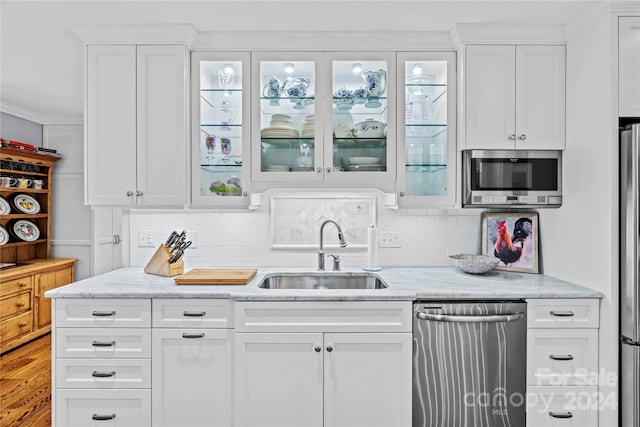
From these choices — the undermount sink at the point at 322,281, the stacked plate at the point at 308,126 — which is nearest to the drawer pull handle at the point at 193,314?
the undermount sink at the point at 322,281

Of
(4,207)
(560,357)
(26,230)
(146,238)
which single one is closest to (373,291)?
(560,357)

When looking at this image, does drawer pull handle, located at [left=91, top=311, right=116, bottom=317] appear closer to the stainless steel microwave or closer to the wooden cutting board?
the wooden cutting board

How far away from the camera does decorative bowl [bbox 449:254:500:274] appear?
250 centimetres

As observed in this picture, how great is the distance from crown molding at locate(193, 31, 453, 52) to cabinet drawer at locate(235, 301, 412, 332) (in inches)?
58.6

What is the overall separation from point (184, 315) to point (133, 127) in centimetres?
113

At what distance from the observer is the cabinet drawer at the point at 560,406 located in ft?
6.89

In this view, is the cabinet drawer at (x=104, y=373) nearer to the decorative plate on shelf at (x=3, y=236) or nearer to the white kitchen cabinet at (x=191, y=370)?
the white kitchen cabinet at (x=191, y=370)

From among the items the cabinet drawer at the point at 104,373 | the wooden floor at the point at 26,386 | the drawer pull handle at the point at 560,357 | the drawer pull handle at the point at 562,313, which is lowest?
the wooden floor at the point at 26,386

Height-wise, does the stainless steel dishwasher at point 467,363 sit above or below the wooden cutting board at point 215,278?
below

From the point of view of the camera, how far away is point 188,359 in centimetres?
210

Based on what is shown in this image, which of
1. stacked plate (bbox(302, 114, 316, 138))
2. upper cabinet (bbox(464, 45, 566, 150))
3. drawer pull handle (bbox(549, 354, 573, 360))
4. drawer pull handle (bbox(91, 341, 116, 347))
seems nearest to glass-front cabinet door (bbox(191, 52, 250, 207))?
stacked plate (bbox(302, 114, 316, 138))

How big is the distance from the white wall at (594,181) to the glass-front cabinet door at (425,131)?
644 millimetres

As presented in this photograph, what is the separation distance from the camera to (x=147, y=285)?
7.40 feet

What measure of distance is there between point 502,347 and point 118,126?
2426 mm
